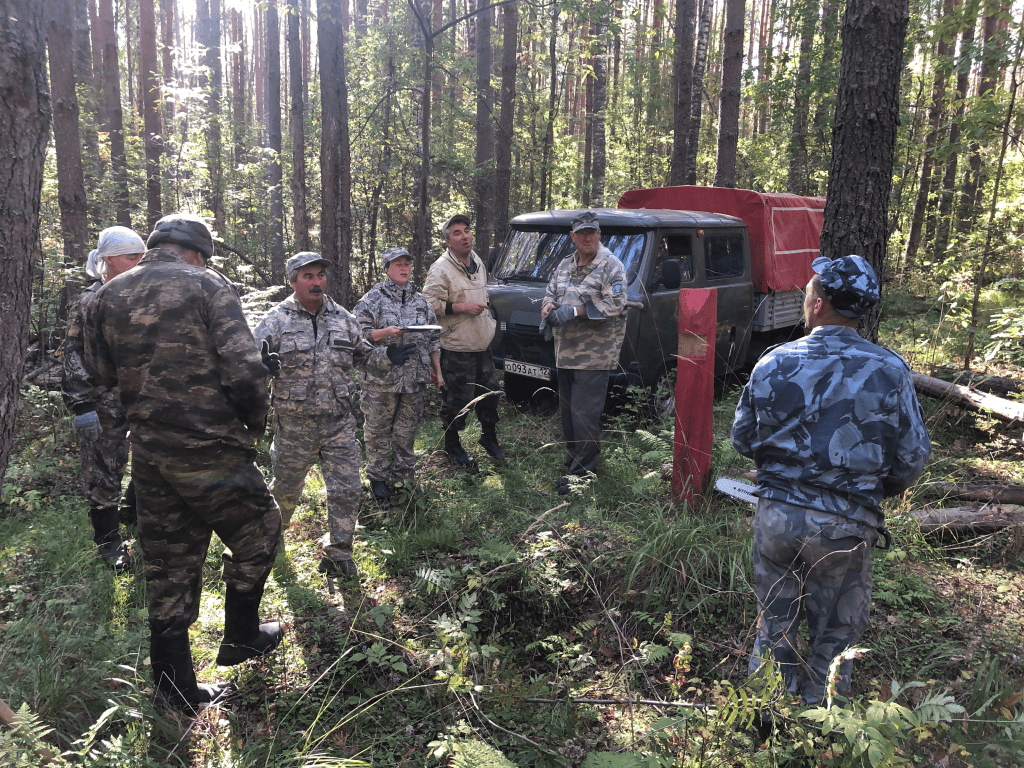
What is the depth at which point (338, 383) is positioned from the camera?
4066mm

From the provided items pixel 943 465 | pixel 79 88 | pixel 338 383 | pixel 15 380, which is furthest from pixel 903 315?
pixel 79 88

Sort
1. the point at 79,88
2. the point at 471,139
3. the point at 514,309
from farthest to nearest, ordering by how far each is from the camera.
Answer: the point at 471,139
the point at 79,88
the point at 514,309

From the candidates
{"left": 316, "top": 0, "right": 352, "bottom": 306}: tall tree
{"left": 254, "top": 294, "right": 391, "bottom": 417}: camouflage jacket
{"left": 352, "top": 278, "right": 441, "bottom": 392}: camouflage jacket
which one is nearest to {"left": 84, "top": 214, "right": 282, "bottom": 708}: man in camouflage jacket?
{"left": 254, "top": 294, "right": 391, "bottom": 417}: camouflage jacket

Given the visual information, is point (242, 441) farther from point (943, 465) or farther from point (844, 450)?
point (943, 465)

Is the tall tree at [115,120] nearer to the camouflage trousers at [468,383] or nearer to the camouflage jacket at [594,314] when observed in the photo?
the camouflage trousers at [468,383]

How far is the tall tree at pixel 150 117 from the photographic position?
1370 cm

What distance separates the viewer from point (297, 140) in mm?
13922

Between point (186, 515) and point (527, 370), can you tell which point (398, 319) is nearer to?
point (527, 370)

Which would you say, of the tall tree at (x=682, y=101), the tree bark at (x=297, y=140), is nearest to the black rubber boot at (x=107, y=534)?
the tree bark at (x=297, y=140)

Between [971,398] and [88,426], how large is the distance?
7.08 metres

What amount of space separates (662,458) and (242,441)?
3.08 meters

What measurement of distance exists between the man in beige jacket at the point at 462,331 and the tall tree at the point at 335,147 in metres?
2.86

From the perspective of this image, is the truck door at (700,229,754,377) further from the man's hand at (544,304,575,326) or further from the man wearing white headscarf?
the man wearing white headscarf

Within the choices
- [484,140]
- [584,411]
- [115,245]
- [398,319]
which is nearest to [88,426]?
[115,245]
